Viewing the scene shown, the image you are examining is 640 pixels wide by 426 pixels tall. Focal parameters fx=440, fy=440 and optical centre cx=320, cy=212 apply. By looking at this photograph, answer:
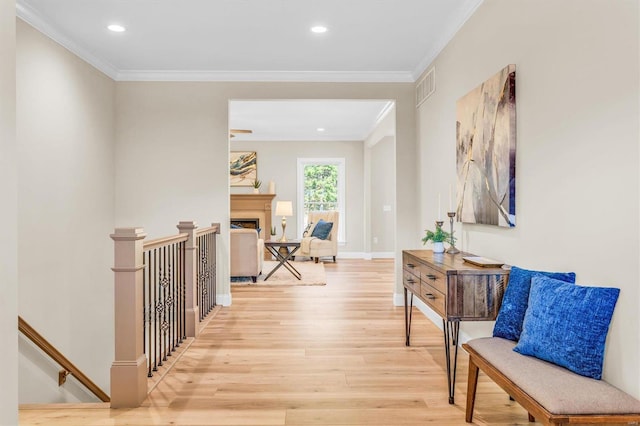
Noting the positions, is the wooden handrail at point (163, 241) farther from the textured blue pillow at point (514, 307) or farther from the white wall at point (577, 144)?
the white wall at point (577, 144)

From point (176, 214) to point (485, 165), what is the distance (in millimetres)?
3555

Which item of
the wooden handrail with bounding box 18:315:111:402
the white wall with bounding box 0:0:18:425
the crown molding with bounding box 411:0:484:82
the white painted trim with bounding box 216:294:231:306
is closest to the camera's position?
the white wall with bounding box 0:0:18:425

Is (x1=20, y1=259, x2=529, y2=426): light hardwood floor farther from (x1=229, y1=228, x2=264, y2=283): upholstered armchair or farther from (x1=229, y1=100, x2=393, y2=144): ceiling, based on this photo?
(x1=229, y1=100, x2=393, y2=144): ceiling

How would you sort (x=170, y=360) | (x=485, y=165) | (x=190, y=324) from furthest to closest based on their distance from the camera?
(x=190, y=324) < (x=170, y=360) < (x=485, y=165)

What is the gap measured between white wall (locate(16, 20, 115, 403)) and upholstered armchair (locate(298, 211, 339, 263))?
4.56 meters

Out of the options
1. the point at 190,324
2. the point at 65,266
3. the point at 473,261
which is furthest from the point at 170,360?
the point at 473,261

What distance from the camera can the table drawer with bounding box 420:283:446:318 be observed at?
8.70 ft

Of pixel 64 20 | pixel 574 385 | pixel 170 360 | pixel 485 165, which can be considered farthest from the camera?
pixel 64 20

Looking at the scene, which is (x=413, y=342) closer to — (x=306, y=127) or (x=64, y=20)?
(x=64, y=20)

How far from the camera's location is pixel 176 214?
5180 millimetres

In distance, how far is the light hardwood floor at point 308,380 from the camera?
2.43 m

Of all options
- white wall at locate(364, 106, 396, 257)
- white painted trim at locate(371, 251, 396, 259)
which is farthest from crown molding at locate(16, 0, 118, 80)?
white painted trim at locate(371, 251, 396, 259)

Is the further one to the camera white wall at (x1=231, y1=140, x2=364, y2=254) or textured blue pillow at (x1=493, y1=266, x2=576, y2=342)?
white wall at (x1=231, y1=140, x2=364, y2=254)

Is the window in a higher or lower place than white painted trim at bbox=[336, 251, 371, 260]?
higher
